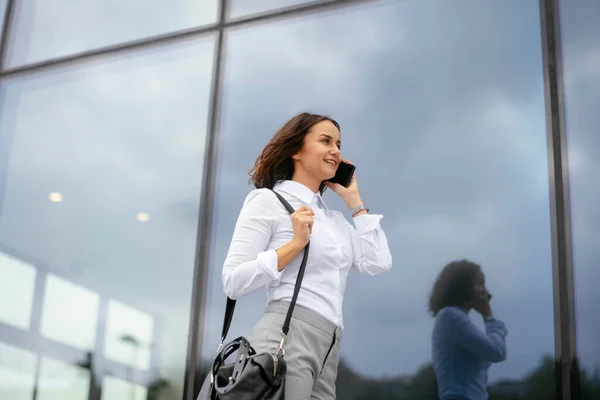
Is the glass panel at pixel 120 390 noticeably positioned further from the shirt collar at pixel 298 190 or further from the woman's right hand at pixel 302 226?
the woman's right hand at pixel 302 226

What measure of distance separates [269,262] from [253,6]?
226cm

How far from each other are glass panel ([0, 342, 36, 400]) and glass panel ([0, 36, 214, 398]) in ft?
1.03

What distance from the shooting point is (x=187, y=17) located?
3.84 metres

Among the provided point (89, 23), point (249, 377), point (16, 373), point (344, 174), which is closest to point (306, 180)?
point (344, 174)

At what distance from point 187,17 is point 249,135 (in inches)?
31.7

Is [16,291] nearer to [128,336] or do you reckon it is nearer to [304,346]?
[128,336]

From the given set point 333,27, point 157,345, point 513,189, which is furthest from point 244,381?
point 333,27

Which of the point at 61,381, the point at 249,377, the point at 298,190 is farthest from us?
the point at 61,381

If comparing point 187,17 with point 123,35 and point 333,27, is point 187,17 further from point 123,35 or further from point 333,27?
point 333,27

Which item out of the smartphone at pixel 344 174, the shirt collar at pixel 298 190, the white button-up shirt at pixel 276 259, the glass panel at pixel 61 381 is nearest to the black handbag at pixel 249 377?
the white button-up shirt at pixel 276 259

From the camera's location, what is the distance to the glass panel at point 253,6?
12.0ft

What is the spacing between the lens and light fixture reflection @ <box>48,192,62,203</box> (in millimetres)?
3822

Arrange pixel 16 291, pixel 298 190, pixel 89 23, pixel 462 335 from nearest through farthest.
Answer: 1. pixel 298 190
2. pixel 462 335
3. pixel 16 291
4. pixel 89 23

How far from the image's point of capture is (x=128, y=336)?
3.42m
